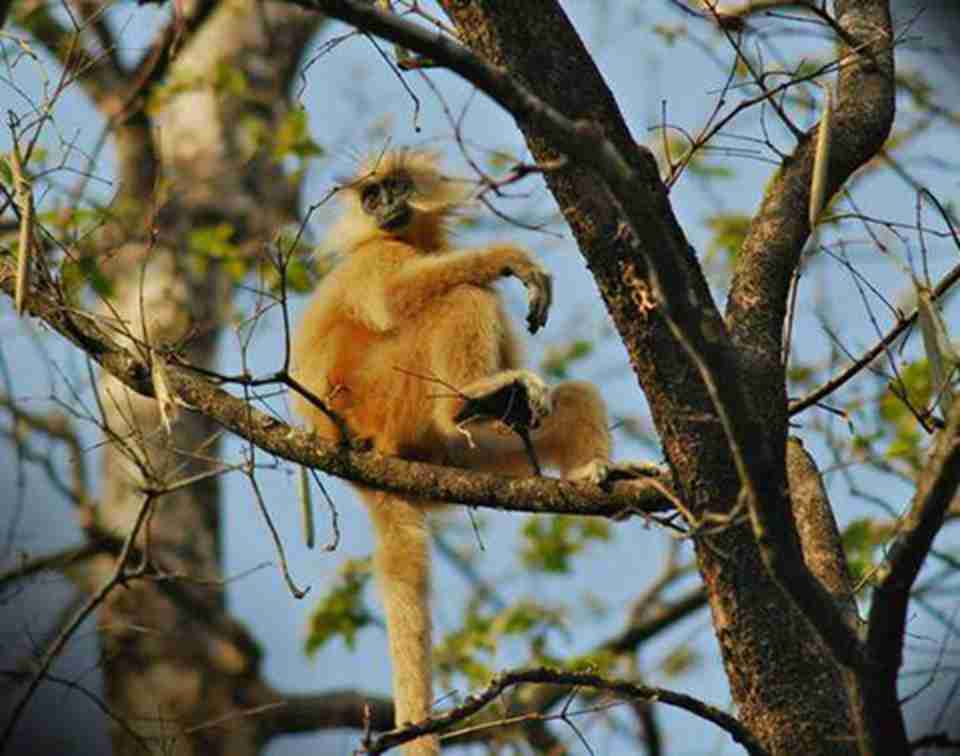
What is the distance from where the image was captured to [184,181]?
10.3 m

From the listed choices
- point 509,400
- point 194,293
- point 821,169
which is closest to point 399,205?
point 509,400

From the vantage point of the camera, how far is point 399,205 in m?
6.10

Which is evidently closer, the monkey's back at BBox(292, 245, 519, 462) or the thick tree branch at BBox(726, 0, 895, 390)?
the thick tree branch at BBox(726, 0, 895, 390)

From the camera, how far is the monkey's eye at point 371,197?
616 cm

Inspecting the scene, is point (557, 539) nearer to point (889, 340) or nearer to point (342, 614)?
point (342, 614)

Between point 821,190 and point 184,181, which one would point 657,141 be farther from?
point 821,190

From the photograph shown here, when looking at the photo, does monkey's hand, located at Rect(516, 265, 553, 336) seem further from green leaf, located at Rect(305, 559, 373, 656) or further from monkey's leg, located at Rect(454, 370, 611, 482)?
green leaf, located at Rect(305, 559, 373, 656)

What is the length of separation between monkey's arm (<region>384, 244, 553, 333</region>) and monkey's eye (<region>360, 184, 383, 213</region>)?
0.65 meters

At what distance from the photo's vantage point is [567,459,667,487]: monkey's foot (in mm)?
4289

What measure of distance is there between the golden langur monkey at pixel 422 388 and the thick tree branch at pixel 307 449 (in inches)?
27.7

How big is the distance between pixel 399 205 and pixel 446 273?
802mm

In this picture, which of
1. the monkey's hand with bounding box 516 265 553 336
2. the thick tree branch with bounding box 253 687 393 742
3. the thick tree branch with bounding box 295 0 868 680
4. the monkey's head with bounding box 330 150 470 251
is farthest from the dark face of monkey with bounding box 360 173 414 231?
the thick tree branch with bounding box 295 0 868 680

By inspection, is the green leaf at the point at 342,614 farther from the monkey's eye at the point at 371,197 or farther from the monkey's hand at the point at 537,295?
the monkey's hand at the point at 537,295

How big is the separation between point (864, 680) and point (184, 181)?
329 inches
